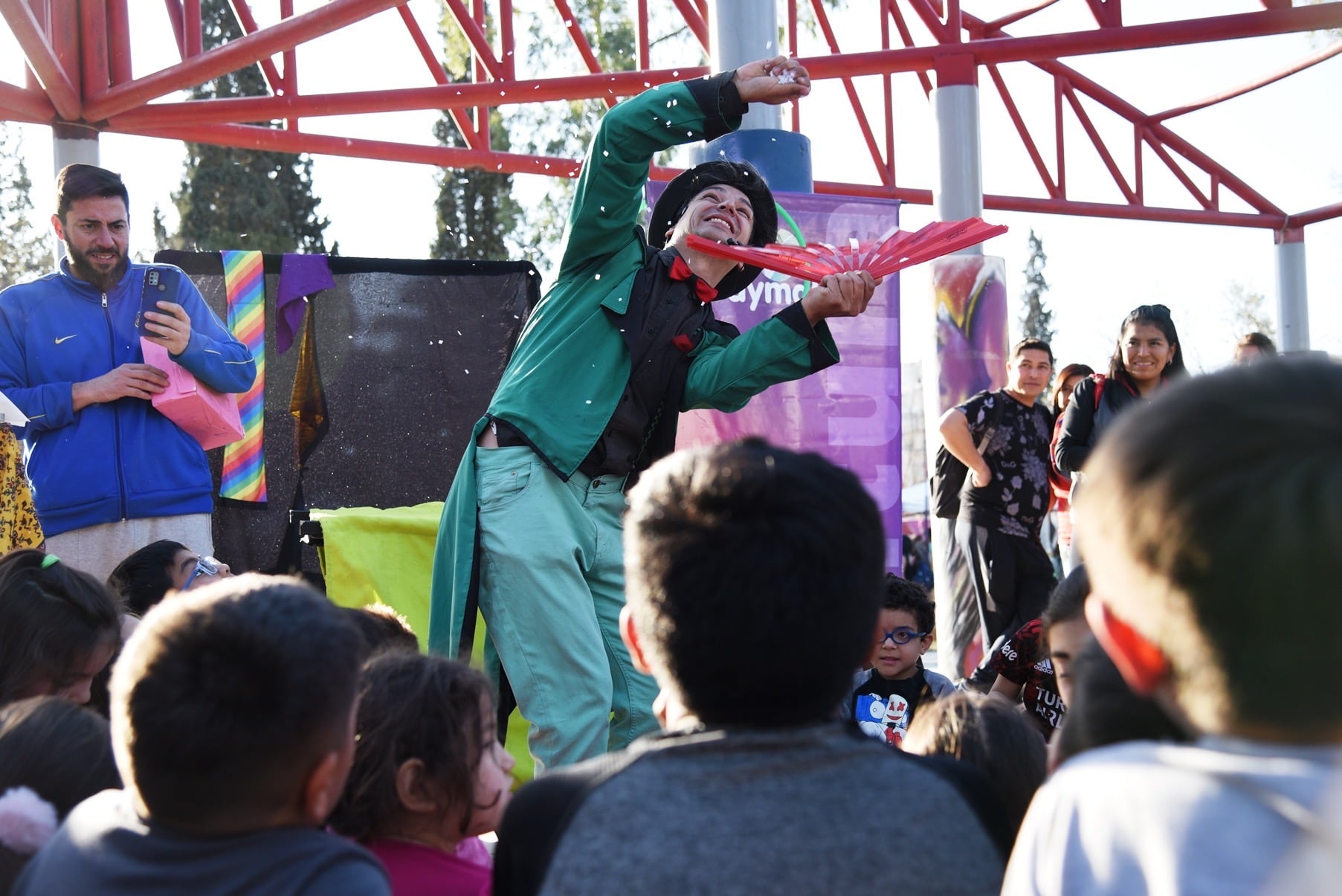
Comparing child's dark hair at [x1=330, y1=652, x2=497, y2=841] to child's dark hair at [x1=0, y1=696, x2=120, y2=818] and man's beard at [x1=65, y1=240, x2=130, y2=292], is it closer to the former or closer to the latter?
child's dark hair at [x1=0, y1=696, x2=120, y2=818]

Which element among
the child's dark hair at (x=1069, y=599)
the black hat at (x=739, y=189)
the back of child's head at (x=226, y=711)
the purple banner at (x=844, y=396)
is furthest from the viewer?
the purple banner at (x=844, y=396)

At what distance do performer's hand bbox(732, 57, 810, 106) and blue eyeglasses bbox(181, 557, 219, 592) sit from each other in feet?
6.38

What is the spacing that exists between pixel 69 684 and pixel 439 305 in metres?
3.48

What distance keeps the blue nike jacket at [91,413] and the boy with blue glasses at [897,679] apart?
209cm

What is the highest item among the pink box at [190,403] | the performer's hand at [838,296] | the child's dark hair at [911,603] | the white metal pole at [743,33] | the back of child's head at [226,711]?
the white metal pole at [743,33]

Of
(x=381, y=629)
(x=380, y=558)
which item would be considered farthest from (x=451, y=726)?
(x=380, y=558)

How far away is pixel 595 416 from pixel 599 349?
0.16 m

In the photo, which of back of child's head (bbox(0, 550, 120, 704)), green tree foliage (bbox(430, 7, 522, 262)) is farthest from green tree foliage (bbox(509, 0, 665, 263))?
back of child's head (bbox(0, 550, 120, 704))

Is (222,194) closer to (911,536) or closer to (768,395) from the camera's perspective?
(911,536)

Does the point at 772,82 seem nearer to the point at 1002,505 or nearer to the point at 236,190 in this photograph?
the point at 1002,505

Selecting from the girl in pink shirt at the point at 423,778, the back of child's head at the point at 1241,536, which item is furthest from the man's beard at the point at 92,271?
the back of child's head at the point at 1241,536

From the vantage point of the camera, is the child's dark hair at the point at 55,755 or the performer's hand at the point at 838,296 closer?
the child's dark hair at the point at 55,755

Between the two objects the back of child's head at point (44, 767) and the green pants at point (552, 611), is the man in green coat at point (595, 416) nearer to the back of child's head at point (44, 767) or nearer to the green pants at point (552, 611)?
the green pants at point (552, 611)

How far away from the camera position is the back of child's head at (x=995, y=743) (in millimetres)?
1916
